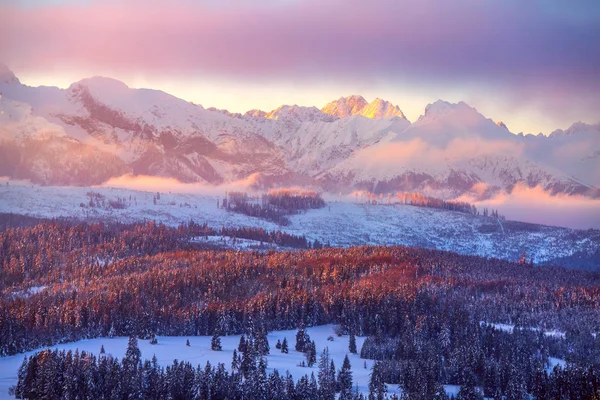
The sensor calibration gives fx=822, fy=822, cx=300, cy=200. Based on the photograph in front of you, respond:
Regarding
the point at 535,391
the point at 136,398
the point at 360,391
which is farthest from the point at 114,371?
the point at 535,391

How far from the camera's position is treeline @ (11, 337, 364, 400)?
18088 cm

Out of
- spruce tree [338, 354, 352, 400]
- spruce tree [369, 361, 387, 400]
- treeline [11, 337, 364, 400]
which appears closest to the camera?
treeline [11, 337, 364, 400]

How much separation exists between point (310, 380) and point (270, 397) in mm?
16405

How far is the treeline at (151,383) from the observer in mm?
180875

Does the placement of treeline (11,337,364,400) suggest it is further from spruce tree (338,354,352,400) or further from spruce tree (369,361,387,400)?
spruce tree (369,361,387,400)

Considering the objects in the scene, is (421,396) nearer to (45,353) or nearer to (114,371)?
(114,371)

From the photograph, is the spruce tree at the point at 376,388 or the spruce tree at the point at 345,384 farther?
the spruce tree at the point at 345,384

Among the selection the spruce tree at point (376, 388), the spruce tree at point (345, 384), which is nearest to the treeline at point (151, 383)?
the spruce tree at point (345, 384)

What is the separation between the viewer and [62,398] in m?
179

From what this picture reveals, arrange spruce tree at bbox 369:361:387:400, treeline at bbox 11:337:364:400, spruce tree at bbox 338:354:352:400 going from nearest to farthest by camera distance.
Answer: treeline at bbox 11:337:364:400 < spruce tree at bbox 369:361:387:400 < spruce tree at bbox 338:354:352:400

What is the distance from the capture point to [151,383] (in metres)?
185

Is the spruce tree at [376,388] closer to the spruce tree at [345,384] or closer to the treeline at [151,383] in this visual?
the treeline at [151,383]

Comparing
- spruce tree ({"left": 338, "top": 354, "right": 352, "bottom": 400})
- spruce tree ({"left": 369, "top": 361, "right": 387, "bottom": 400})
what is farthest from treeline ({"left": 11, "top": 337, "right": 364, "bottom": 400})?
spruce tree ({"left": 369, "top": 361, "right": 387, "bottom": 400})

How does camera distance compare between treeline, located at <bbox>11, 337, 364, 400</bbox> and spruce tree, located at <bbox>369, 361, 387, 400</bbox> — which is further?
spruce tree, located at <bbox>369, 361, 387, 400</bbox>
